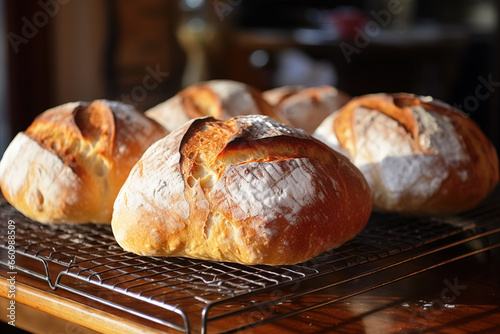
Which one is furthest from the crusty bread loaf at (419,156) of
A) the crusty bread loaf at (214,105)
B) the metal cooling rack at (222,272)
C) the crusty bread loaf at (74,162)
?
the crusty bread loaf at (74,162)

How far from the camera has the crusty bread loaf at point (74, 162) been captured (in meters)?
1.38

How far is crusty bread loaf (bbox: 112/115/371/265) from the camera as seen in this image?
1093 mm

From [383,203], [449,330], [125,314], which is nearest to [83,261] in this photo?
[125,314]

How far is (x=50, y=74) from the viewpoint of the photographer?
4.28 m

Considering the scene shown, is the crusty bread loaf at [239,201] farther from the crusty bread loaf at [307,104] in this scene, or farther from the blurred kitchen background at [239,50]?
the blurred kitchen background at [239,50]

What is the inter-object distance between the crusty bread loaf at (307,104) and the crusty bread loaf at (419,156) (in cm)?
37

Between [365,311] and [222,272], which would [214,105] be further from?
[365,311]

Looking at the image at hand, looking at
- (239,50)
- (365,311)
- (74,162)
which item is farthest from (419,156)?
(239,50)

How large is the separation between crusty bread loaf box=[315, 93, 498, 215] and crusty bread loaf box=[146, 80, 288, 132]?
292 mm

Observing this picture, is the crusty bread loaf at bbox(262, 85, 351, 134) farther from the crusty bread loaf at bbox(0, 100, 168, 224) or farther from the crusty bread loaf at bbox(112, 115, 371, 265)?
the crusty bread loaf at bbox(112, 115, 371, 265)

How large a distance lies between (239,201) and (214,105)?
77 cm

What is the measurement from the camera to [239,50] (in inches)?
224

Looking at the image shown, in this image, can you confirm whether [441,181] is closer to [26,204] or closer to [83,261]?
[83,261]

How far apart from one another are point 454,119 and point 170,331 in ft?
3.26
